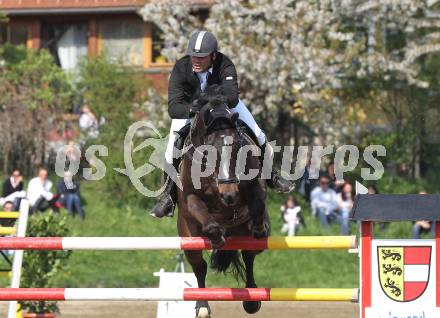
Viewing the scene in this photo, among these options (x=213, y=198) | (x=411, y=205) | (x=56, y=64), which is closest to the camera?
(x=411, y=205)

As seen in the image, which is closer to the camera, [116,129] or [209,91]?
[209,91]

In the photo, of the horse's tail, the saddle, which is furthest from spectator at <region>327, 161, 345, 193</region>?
the saddle

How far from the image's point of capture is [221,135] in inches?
283

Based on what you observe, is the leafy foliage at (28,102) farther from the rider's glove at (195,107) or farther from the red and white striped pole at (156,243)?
the red and white striped pole at (156,243)

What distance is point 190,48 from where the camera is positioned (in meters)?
7.61

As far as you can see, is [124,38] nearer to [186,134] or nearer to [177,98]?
[186,134]

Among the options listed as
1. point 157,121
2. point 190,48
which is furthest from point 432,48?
point 190,48

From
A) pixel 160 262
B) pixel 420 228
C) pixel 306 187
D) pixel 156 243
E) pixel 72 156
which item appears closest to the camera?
pixel 156 243

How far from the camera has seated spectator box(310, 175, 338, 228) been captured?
16.7 meters

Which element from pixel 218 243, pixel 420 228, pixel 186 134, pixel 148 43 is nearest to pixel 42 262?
pixel 186 134

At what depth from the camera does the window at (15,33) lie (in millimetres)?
23828

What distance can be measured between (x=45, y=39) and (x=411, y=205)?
18575 millimetres

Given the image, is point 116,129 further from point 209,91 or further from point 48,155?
point 209,91

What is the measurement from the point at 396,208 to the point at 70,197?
36.4 ft
